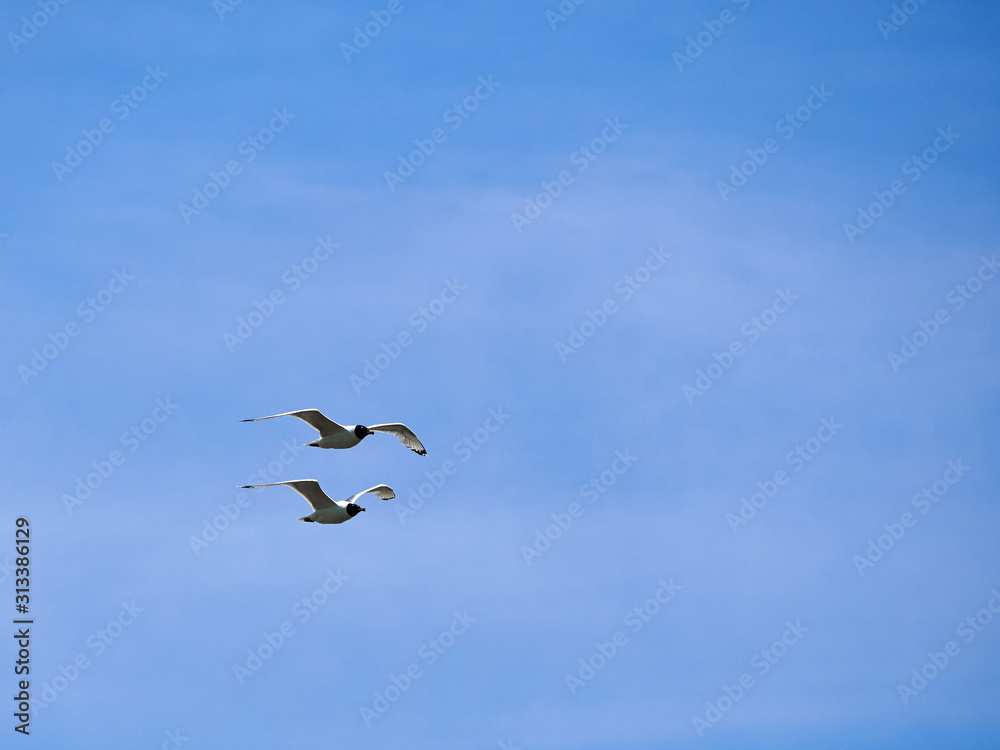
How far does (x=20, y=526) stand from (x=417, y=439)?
18.2 metres

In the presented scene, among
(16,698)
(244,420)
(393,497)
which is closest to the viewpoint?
(244,420)

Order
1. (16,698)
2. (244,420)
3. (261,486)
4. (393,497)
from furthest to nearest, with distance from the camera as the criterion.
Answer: (393,497) → (16,698) → (261,486) → (244,420)

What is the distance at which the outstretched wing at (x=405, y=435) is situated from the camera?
73500 millimetres

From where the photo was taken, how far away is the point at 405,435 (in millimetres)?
74000

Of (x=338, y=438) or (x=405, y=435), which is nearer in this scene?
(x=338, y=438)

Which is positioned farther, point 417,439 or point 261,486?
point 417,439

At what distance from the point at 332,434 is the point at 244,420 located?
8769 mm

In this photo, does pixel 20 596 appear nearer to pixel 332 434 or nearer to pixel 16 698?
pixel 16 698

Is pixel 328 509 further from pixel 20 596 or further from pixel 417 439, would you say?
pixel 20 596

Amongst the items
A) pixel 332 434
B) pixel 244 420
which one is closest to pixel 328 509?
pixel 332 434

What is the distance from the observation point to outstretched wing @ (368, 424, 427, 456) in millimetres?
73500

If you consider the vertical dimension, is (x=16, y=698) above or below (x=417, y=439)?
below

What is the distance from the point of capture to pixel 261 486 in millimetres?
68062

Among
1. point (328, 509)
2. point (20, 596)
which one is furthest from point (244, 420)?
point (20, 596)
